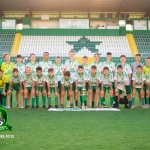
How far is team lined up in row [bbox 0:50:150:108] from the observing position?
10938mm

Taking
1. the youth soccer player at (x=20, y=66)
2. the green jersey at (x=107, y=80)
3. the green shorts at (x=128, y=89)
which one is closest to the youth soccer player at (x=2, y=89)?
the youth soccer player at (x=20, y=66)

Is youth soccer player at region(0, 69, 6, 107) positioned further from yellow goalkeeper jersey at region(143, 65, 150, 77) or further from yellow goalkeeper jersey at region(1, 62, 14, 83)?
yellow goalkeeper jersey at region(143, 65, 150, 77)

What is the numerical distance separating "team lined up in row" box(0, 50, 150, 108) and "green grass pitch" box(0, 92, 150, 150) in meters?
1.31

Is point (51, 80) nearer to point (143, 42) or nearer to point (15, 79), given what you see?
point (15, 79)

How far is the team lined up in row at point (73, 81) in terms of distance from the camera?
1094 cm

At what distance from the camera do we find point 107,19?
35.2 m

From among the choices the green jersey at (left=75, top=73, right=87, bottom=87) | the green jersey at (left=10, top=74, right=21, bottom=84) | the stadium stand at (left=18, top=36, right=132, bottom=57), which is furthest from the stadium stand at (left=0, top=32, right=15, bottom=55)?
the green jersey at (left=75, top=73, right=87, bottom=87)

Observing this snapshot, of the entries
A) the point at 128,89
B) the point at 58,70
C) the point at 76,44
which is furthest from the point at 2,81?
the point at 76,44

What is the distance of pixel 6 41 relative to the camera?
3362cm

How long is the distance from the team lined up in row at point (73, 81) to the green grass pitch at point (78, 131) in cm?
131

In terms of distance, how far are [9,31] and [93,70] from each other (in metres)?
25.1

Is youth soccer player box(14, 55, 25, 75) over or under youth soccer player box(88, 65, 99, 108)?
over

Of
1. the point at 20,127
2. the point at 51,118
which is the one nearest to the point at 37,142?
the point at 20,127

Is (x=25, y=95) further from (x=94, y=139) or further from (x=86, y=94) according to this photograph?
(x=94, y=139)
